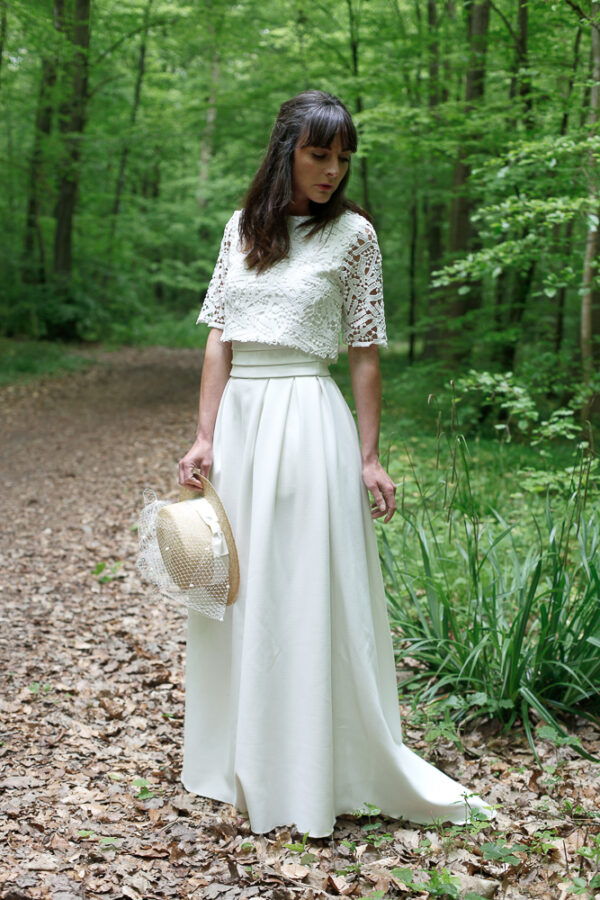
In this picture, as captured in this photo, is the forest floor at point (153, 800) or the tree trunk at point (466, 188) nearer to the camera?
the forest floor at point (153, 800)

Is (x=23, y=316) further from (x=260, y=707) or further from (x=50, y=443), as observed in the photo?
(x=260, y=707)

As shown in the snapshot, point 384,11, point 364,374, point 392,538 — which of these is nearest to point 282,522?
point 364,374

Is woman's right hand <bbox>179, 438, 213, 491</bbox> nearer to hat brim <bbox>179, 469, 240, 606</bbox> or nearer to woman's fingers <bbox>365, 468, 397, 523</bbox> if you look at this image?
hat brim <bbox>179, 469, 240, 606</bbox>

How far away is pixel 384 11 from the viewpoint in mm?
11742

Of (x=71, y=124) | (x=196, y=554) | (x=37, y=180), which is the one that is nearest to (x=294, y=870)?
(x=196, y=554)

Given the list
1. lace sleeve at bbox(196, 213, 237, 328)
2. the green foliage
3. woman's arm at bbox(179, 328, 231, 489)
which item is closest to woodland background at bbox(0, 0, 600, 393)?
the green foliage

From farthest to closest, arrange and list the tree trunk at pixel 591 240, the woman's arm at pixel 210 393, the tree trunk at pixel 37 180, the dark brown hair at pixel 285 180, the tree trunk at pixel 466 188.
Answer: the tree trunk at pixel 37 180, the tree trunk at pixel 466 188, the tree trunk at pixel 591 240, the woman's arm at pixel 210 393, the dark brown hair at pixel 285 180

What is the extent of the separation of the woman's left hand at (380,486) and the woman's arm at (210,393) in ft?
1.62

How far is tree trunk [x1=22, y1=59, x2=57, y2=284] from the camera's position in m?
13.3

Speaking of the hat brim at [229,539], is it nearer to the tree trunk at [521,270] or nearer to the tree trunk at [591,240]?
the tree trunk at [591,240]

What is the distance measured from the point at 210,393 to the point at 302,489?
454 millimetres

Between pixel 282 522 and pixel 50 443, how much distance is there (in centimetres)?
686

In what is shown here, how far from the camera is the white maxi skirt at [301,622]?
221 cm

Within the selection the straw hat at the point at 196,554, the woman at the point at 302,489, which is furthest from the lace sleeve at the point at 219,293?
the straw hat at the point at 196,554
